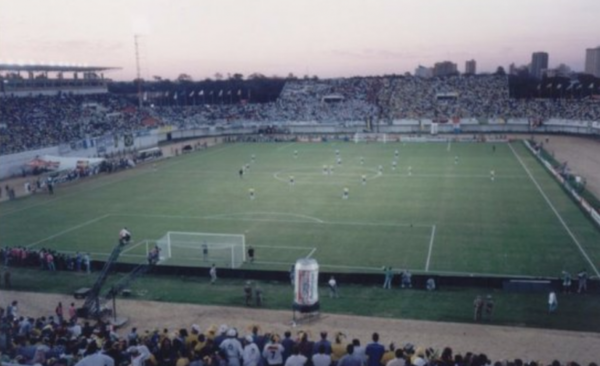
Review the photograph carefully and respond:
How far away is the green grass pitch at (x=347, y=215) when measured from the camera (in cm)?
3166

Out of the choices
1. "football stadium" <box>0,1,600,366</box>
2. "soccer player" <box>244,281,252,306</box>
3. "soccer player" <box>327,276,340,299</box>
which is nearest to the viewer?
"football stadium" <box>0,1,600,366</box>

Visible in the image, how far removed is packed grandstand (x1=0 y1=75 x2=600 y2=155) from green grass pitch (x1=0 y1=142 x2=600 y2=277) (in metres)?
25.3

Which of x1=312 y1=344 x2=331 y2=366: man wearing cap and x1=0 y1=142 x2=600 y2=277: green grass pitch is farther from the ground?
x1=312 y1=344 x2=331 y2=366: man wearing cap

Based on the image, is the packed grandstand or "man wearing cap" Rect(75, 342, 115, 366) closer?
"man wearing cap" Rect(75, 342, 115, 366)

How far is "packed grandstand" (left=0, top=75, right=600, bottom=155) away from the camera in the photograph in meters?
81.5

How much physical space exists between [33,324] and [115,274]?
11.8 meters

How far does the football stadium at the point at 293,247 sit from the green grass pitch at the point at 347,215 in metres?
0.20

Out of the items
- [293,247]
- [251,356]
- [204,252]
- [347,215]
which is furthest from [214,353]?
[347,215]

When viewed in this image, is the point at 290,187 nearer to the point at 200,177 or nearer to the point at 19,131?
the point at 200,177

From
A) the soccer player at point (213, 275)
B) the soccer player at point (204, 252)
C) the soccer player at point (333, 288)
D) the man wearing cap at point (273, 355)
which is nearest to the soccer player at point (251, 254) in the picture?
the soccer player at point (204, 252)

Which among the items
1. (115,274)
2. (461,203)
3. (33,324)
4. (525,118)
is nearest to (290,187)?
(461,203)

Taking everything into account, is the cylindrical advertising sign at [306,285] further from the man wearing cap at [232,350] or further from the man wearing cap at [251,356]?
the man wearing cap at [251,356]

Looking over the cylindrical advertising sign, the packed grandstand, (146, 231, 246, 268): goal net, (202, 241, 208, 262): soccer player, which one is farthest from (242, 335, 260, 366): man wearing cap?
the packed grandstand

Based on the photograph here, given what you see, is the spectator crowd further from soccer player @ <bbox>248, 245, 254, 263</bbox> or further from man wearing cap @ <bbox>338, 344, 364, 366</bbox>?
soccer player @ <bbox>248, 245, 254, 263</bbox>
